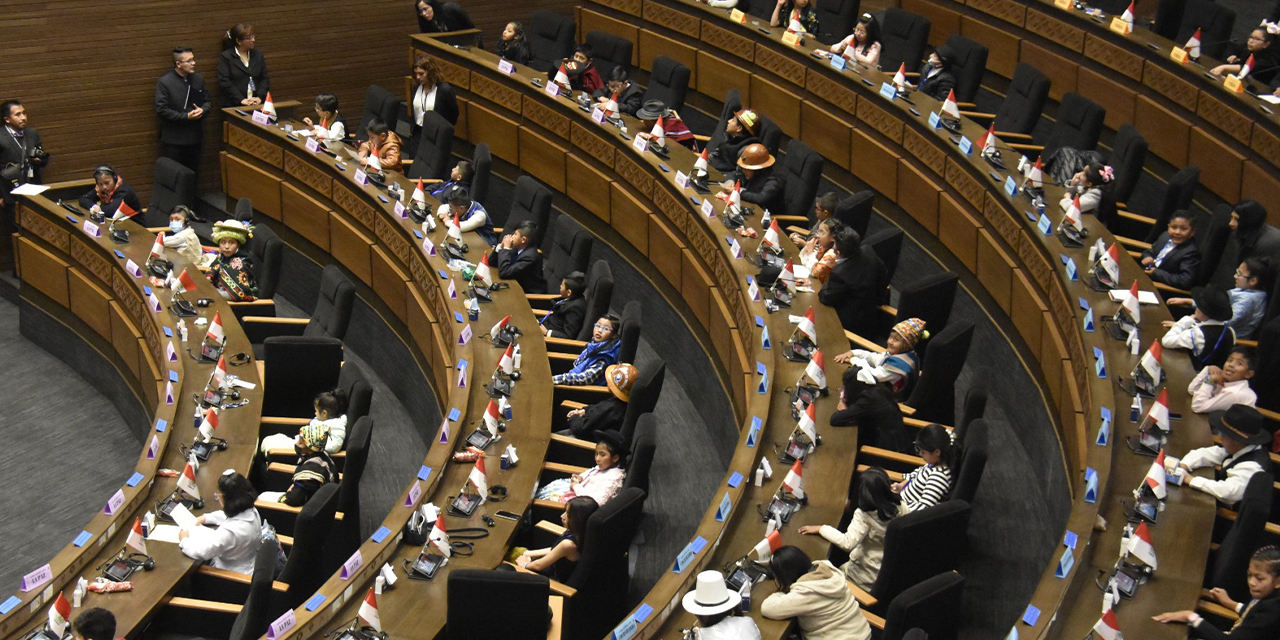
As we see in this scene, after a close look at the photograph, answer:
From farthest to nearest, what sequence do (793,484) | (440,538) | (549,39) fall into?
1. (549,39)
2. (793,484)
3. (440,538)

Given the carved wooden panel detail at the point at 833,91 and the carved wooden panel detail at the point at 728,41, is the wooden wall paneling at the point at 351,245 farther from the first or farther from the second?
the carved wooden panel detail at the point at 833,91

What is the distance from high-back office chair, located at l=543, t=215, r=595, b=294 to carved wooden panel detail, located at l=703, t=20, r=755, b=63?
1.93m

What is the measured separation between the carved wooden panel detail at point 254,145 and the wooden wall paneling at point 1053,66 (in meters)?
4.32

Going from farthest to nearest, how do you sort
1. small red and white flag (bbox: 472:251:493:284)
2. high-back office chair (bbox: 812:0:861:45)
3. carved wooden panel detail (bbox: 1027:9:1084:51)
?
high-back office chair (bbox: 812:0:861:45) → carved wooden panel detail (bbox: 1027:9:1084:51) → small red and white flag (bbox: 472:251:493:284)

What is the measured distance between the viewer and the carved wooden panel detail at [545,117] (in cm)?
773

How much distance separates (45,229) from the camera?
757cm

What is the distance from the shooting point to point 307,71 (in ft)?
29.2

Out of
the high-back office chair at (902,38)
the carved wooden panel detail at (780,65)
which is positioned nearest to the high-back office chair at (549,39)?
the carved wooden panel detail at (780,65)

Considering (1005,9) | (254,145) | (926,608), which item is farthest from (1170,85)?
(254,145)

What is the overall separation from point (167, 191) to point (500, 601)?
489 cm

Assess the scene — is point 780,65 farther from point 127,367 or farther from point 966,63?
point 127,367

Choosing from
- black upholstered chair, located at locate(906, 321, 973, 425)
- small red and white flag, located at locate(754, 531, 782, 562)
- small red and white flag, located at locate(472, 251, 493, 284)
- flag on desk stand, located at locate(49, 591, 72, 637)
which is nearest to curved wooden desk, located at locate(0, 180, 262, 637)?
flag on desk stand, located at locate(49, 591, 72, 637)

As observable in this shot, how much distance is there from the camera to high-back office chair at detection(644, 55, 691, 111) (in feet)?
26.1

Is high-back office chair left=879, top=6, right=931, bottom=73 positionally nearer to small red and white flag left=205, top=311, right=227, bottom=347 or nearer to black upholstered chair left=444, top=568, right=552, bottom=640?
small red and white flag left=205, top=311, right=227, bottom=347
